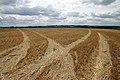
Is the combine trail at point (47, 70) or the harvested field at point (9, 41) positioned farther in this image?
the harvested field at point (9, 41)

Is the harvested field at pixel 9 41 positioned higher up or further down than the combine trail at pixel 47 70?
higher up

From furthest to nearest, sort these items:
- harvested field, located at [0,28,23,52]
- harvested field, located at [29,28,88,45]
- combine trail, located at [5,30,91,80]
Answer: harvested field, located at [29,28,88,45], harvested field, located at [0,28,23,52], combine trail, located at [5,30,91,80]

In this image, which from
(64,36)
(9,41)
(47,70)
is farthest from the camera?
(64,36)

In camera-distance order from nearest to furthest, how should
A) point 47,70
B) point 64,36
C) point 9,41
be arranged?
point 47,70, point 9,41, point 64,36

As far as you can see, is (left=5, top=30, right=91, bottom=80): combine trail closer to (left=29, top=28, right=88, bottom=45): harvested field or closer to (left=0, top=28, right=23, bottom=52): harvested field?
(left=0, top=28, right=23, bottom=52): harvested field

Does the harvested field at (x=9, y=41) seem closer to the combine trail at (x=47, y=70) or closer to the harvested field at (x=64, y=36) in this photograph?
the harvested field at (x=64, y=36)

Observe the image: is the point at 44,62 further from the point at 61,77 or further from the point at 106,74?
the point at 106,74

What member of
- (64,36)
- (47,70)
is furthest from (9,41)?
(47,70)

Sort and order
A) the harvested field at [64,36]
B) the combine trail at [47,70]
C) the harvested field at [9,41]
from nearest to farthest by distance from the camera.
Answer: the combine trail at [47,70] < the harvested field at [9,41] < the harvested field at [64,36]

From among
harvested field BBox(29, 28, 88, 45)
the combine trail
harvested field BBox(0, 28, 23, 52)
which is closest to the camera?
the combine trail

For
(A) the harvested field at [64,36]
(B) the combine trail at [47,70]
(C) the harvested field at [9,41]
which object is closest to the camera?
(B) the combine trail at [47,70]

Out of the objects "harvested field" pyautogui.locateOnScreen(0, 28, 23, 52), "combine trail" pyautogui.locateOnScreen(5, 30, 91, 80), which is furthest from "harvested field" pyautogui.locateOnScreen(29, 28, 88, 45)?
"combine trail" pyautogui.locateOnScreen(5, 30, 91, 80)

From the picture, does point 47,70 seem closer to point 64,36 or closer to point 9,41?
point 9,41

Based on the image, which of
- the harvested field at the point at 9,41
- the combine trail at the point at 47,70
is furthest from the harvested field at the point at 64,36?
the combine trail at the point at 47,70
